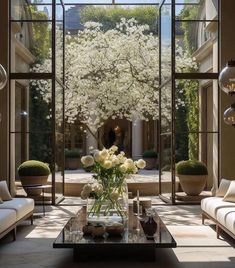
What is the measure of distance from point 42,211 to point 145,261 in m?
4.66

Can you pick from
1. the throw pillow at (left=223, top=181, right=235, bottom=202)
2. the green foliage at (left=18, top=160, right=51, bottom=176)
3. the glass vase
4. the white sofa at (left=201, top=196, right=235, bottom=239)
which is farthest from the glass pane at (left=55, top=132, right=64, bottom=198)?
the glass vase

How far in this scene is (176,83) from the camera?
11.1 metres

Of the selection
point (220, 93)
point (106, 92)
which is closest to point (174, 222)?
point (220, 93)

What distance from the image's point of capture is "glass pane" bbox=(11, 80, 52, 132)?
36.1 ft

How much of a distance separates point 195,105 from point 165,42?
168 cm

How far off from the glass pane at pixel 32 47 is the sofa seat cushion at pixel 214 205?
16.9ft

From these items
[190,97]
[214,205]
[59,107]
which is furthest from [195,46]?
[214,205]

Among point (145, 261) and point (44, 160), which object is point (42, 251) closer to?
point (145, 261)

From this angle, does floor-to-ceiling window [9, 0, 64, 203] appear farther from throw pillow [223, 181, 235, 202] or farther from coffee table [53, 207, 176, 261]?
coffee table [53, 207, 176, 261]

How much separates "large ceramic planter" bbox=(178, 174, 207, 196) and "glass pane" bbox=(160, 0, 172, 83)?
231 cm

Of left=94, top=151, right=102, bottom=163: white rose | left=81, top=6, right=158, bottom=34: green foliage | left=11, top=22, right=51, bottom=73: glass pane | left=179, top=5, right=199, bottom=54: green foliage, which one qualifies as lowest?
left=94, top=151, right=102, bottom=163: white rose

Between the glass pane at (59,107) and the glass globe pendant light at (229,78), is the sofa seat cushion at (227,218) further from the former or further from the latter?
the glass pane at (59,107)

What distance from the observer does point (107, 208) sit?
583cm

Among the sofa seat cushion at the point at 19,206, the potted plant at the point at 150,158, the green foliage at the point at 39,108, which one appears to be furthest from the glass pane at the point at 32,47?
the potted plant at the point at 150,158
